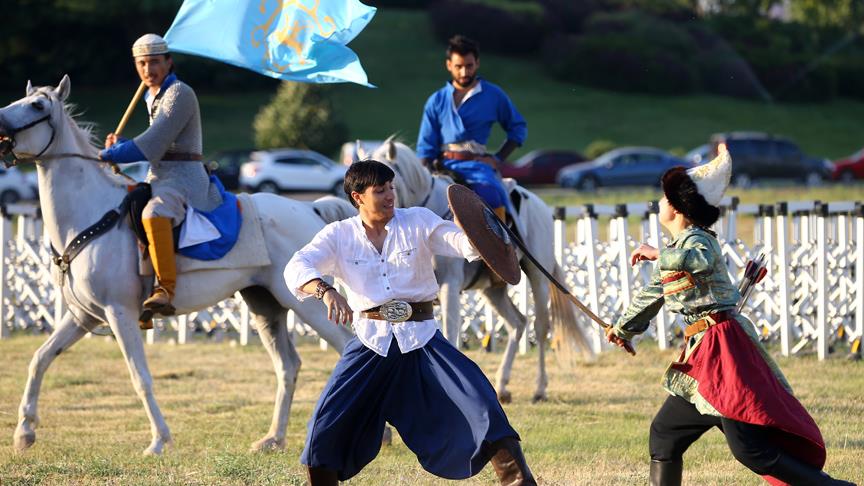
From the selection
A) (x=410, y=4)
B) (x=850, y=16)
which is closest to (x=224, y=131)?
(x=410, y=4)

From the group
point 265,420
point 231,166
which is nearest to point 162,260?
point 265,420

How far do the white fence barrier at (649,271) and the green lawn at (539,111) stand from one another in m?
34.6

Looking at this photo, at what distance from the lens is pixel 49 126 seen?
8.07m

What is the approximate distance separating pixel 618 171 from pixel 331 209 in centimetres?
3048

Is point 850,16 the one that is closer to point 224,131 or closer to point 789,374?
point 224,131

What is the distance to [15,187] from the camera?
112 ft

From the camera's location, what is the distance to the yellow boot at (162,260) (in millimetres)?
7863

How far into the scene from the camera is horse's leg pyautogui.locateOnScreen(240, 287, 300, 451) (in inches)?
317

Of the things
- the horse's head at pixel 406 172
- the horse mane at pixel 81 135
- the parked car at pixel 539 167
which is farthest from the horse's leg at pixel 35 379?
the parked car at pixel 539 167

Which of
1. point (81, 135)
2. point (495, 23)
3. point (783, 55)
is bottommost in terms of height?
point (81, 135)

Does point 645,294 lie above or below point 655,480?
above

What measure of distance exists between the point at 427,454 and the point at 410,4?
67938mm

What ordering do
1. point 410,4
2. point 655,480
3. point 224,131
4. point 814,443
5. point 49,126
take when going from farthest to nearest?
point 410,4 < point 224,131 < point 49,126 < point 655,480 < point 814,443

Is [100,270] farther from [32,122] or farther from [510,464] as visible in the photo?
[510,464]
